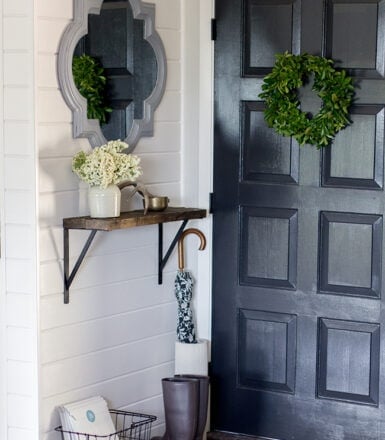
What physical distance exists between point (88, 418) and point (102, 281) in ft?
1.63

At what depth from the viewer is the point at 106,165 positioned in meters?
3.59

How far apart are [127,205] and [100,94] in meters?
0.44

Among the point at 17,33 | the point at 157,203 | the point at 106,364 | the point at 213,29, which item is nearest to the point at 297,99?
the point at 213,29

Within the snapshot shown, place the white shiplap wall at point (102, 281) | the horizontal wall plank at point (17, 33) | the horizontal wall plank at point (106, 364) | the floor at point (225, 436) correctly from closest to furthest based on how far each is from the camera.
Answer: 1. the horizontal wall plank at point (17, 33)
2. the white shiplap wall at point (102, 281)
3. the horizontal wall plank at point (106, 364)
4. the floor at point (225, 436)

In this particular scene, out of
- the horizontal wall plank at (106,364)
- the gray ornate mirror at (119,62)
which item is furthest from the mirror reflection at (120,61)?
the horizontal wall plank at (106,364)

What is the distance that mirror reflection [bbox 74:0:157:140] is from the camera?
12.3ft

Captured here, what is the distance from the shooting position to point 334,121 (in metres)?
3.91

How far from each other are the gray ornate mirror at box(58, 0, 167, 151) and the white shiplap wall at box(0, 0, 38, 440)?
0.16 m

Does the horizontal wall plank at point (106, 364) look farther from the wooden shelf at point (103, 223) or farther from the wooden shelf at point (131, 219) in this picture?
the wooden shelf at point (131, 219)

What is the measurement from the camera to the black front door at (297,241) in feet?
13.0

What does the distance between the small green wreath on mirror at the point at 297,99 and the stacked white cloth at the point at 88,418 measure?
1.23 m

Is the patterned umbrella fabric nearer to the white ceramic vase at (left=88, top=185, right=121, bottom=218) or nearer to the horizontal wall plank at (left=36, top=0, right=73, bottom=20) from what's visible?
A: the white ceramic vase at (left=88, top=185, right=121, bottom=218)

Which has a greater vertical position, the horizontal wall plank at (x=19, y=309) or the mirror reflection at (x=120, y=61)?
the mirror reflection at (x=120, y=61)

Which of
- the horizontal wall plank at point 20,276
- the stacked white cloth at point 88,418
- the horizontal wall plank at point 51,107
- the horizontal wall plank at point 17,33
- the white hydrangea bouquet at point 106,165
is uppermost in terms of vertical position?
the horizontal wall plank at point 17,33
